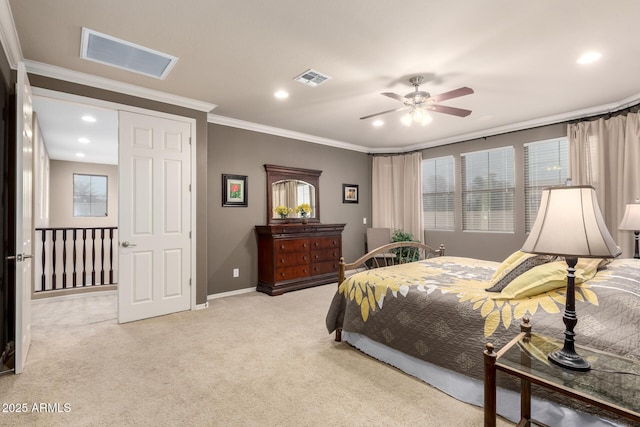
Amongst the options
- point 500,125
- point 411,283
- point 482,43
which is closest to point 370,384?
A: point 411,283

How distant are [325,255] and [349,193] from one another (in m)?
1.64

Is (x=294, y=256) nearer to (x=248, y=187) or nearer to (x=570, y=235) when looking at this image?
(x=248, y=187)

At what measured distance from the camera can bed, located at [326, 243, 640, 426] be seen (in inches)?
63.2

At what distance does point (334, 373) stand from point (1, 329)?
2.66 m

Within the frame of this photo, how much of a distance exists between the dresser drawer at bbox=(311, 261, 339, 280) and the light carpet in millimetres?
1730


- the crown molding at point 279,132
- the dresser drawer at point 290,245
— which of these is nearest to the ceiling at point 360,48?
the crown molding at point 279,132

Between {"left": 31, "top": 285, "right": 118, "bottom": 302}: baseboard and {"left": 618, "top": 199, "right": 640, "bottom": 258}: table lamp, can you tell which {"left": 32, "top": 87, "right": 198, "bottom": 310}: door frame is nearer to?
{"left": 31, "top": 285, "right": 118, "bottom": 302}: baseboard

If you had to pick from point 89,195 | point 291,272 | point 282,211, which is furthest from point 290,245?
point 89,195

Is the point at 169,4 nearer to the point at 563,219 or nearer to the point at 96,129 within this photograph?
the point at 563,219

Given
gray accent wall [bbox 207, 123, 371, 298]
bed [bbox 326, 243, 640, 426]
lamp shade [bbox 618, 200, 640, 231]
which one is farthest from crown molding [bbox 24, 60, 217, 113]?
lamp shade [bbox 618, 200, 640, 231]

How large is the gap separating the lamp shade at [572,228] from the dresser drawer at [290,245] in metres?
3.74

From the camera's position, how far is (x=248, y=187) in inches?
Answer: 197

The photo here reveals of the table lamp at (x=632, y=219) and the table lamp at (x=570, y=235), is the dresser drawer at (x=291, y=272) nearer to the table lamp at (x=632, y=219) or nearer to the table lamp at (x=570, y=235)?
the table lamp at (x=570, y=235)

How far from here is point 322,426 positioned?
178cm
